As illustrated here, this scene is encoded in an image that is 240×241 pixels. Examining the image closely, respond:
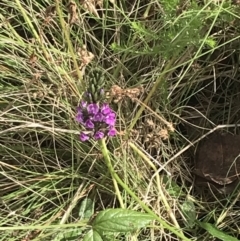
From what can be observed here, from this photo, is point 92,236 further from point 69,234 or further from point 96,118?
point 96,118

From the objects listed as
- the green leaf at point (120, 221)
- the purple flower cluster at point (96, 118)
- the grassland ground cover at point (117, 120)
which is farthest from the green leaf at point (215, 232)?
the purple flower cluster at point (96, 118)

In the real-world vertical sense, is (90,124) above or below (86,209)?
above

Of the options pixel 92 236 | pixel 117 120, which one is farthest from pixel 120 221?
pixel 117 120

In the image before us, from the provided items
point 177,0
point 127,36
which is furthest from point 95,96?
point 127,36

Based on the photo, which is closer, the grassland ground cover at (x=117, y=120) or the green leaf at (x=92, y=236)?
the green leaf at (x=92, y=236)

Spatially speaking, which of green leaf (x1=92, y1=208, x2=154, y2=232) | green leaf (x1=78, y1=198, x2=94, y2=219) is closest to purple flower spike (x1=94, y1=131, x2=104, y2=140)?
green leaf (x1=92, y1=208, x2=154, y2=232)

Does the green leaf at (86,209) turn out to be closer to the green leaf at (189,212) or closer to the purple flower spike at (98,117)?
Result: the green leaf at (189,212)

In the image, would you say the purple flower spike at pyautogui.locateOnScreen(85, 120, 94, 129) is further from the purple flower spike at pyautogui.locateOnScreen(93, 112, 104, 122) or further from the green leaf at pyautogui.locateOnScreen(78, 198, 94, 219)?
the green leaf at pyautogui.locateOnScreen(78, 198, 94, 219)
